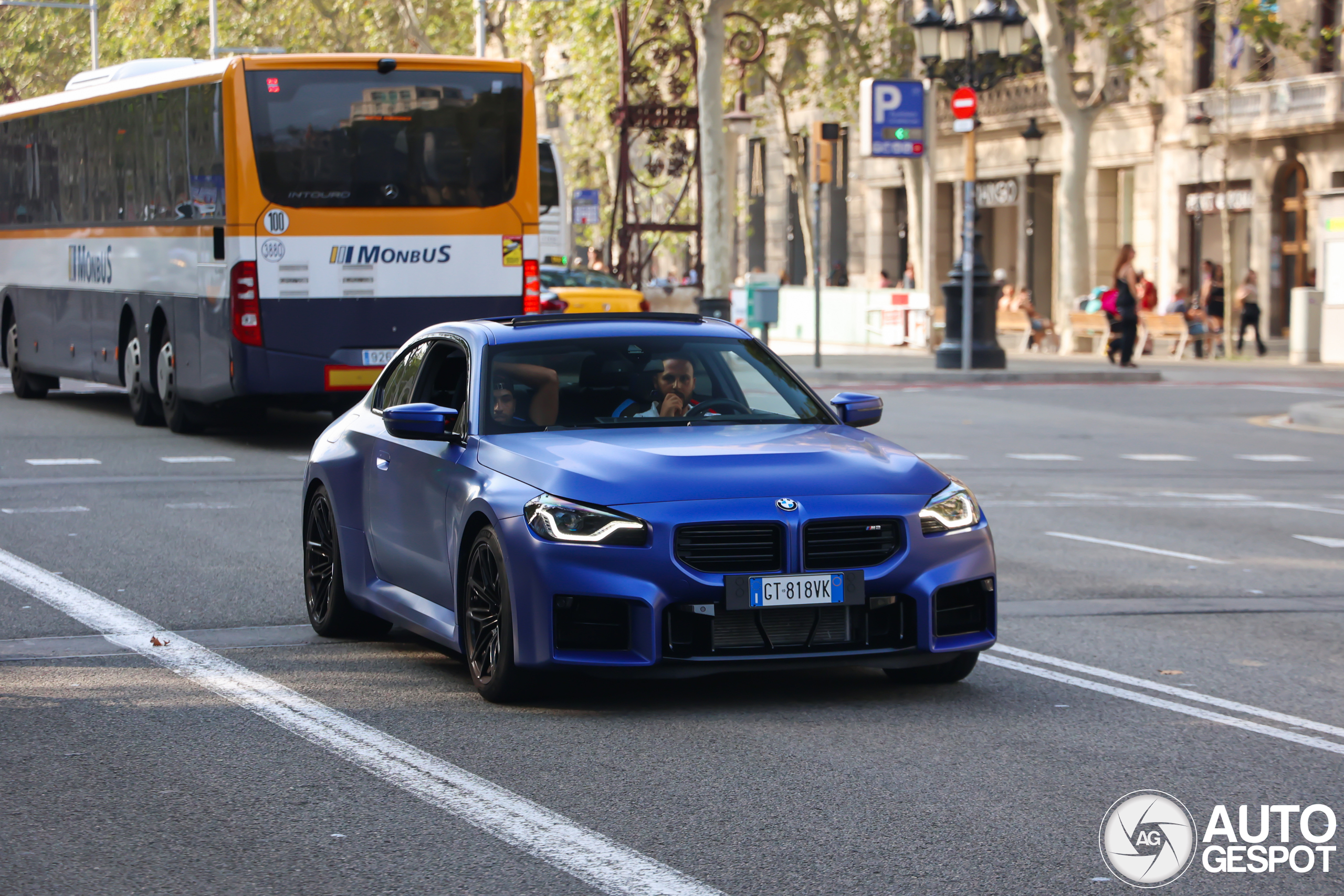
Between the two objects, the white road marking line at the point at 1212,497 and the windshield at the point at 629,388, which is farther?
the white road marking line at the point at 1212,497

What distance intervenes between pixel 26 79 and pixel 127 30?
38.5 ft

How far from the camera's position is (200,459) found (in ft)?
56.4

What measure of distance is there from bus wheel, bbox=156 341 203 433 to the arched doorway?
2929cm

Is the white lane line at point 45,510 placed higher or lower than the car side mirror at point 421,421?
lower

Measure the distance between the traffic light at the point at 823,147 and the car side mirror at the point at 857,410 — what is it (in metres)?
22.3

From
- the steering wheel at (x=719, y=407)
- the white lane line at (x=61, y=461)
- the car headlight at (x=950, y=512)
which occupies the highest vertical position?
the steering wheel at (x=719, y=407)

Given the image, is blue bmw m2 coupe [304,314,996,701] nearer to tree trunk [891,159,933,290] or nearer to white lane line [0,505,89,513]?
white lane line [0,505,89,513]

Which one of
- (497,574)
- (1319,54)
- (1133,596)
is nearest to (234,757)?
(497,574)

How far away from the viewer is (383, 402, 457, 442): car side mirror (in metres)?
7.68

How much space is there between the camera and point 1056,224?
175 ft

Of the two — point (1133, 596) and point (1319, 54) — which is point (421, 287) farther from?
point (1319, 54)

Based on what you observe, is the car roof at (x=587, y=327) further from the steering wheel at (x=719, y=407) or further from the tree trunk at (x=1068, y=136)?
the tree trunk at (x=1068, y=136)

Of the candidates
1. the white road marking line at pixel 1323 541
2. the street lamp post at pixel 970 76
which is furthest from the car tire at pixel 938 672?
the street lamp post at pixel 970 76

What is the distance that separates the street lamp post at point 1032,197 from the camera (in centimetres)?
4822
